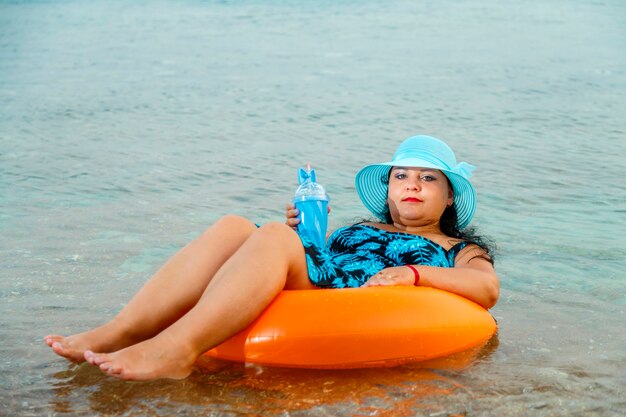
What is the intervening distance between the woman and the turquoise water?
0.18 m

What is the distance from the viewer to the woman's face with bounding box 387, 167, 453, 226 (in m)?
4.50

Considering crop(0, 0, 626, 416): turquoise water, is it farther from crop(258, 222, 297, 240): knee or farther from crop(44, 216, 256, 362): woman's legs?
crop(258, 222, 297, 240): knee

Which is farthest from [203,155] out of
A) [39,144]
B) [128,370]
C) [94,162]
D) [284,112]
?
[128,370]

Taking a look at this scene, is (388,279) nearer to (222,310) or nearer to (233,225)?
(233,225)

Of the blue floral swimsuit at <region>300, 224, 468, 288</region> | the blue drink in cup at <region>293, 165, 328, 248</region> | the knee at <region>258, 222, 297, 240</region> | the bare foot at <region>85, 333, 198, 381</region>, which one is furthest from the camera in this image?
the blue drink in cup at <region>293, 165, 328, 248</region>

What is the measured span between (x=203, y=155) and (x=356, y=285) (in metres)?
5.33

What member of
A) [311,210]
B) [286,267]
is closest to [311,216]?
[311,210]

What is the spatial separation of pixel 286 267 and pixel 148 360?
2.25 ft

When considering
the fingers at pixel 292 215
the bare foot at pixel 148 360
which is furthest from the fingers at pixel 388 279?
the bare foot at pixel 148 360

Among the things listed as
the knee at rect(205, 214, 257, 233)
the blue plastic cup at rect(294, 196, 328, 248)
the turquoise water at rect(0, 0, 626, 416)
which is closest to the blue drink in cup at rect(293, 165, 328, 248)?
the blue plastic cup at rect(294, 196, 328, 248)

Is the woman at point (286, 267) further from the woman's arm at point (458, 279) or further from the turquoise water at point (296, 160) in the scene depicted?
the turquoise water at point (296, 160)

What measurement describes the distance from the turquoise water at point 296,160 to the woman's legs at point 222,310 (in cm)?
16

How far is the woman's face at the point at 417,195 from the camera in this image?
4500 millimetres

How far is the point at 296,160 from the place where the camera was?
30.5ft
